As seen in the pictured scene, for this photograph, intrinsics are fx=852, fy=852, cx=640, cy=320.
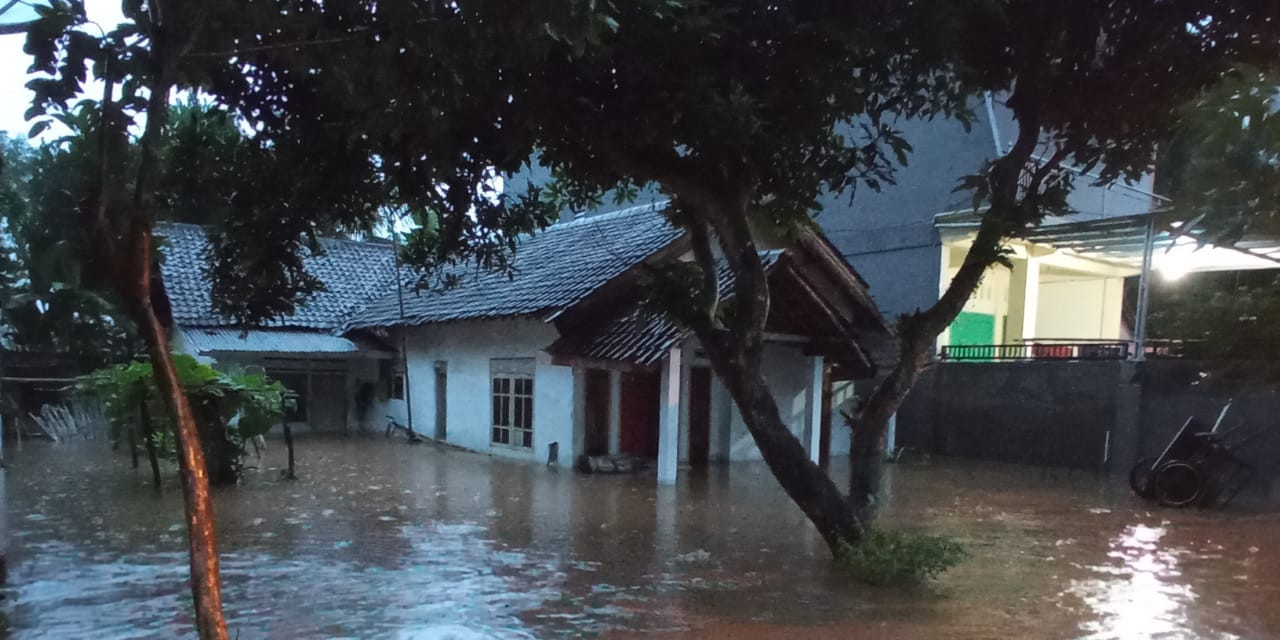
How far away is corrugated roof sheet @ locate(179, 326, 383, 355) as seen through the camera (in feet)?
56.6

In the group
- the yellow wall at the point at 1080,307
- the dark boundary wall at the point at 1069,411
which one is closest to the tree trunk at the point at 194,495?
the dark boundary wall at the point at 1069,411

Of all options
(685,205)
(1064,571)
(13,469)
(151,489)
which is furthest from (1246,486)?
(13,469)

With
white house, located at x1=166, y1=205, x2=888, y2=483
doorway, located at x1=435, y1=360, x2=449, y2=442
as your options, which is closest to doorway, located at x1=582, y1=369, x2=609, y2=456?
white house, located at x1=166, y1=205, x2=888, y2=483

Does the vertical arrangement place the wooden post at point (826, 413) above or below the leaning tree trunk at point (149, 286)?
below

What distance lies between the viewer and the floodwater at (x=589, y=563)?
19.5 feet

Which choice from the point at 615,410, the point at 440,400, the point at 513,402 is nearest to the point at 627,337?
the point at 615,410

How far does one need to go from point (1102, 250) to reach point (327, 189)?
15810 mm

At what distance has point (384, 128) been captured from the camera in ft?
21.1

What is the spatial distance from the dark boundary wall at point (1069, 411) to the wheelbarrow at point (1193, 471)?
61.4 inches

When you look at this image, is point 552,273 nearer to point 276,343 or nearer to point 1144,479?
point 276,343

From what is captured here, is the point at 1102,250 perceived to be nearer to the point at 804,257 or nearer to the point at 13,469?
the point at 804,257

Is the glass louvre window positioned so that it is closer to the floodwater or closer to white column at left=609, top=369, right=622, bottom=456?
white column at left=609, top=369, right=622, bottom=456

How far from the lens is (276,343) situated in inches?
716

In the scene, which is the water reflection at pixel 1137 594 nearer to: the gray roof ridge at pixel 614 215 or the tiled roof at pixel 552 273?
the tiled roof at pixel 552 273
